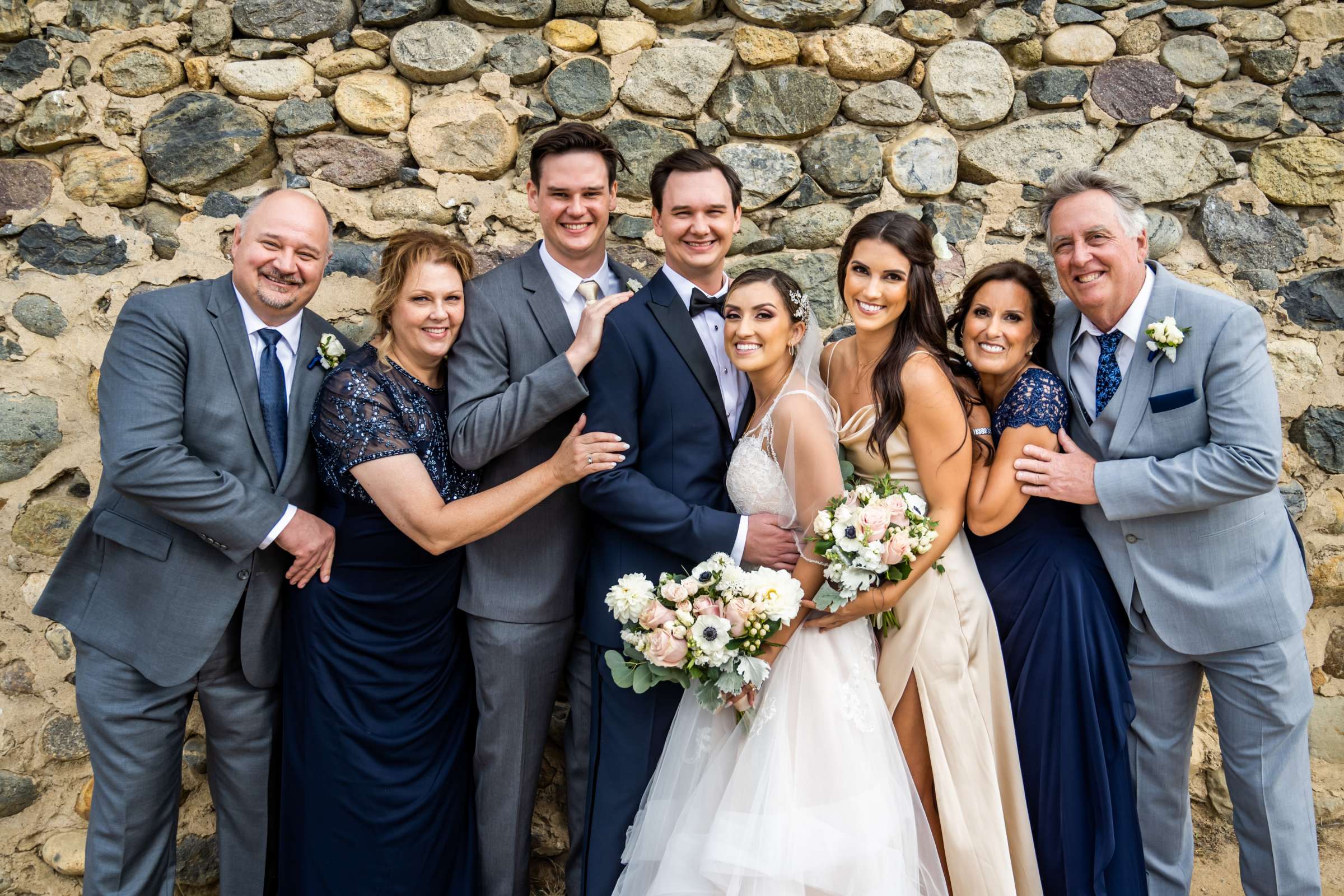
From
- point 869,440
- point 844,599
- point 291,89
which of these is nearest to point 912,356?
point 869,440

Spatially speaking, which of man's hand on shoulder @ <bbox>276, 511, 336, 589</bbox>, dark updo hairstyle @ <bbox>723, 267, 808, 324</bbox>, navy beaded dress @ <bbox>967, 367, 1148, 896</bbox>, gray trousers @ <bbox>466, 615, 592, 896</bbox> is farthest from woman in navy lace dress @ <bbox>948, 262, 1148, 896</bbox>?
man's hand on shoulder @ <bbox>276, 511, 336, 589</bbox>

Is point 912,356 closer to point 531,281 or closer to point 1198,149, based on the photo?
point 531,281

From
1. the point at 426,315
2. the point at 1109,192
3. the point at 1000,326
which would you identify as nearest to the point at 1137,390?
the point at 1000,326

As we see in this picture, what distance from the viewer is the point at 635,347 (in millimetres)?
2514

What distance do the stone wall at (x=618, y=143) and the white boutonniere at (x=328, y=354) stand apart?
53cm

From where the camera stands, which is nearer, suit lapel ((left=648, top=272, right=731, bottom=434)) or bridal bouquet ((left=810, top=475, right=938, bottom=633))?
bridal bouquet ((left=810, top=475, right=938, bottom=633))

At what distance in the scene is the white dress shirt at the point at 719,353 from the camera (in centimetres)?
265

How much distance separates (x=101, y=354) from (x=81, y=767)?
1493mm

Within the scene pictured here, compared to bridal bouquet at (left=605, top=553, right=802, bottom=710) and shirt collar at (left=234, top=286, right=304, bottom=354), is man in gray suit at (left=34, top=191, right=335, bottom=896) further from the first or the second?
bridal bouquet at (left=605, top=553, right=802, bottom=710)

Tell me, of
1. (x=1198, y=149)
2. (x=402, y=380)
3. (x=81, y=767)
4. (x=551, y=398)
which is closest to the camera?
(x=551, y=398)

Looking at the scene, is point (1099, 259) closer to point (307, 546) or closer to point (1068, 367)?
point (1068, 367)

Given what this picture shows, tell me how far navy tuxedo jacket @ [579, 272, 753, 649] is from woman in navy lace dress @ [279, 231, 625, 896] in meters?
0.17

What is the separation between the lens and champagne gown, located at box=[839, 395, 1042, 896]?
2.37 m

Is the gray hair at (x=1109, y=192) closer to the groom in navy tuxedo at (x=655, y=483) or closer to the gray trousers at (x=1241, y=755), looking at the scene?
the groom in navy tuxedo at (x=655, y=483)
